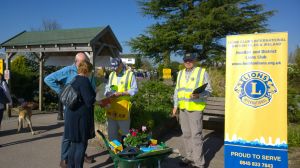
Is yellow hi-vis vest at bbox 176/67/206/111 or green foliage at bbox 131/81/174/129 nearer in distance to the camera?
yellow hi-vis vest at bbox 176/67/206/111

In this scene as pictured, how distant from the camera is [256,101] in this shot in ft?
13.0

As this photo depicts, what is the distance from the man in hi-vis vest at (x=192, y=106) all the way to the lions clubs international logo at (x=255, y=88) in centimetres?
88

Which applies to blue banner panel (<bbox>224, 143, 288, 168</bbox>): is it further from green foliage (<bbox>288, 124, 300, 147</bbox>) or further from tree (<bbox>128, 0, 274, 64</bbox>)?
tree (<bbox>128, 0, 274, 64</bbox>)

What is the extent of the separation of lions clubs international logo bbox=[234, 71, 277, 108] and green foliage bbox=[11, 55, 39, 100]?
11673 mm

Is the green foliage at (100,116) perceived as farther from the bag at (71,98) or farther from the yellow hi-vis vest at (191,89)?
the bag at (71,98)

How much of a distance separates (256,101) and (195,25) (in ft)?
69.0

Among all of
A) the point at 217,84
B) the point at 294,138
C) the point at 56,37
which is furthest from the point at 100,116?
the point at 56,37

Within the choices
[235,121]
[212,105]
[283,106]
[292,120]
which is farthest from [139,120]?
[292,120]

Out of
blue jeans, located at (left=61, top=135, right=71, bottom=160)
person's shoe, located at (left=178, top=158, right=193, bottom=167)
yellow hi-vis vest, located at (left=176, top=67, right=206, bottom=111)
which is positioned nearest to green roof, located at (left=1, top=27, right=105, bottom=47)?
yellow hi-vis vest, located at (left=176, top=67, right=206, bottom=111)

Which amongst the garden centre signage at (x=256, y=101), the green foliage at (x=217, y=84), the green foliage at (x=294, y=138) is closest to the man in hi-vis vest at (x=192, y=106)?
the garden centre signage at (x=256, y=101)

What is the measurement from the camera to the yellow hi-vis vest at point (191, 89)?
16.2 ft

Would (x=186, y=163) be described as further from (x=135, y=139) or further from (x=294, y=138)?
(x=294, y=138)

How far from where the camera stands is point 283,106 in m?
3.79

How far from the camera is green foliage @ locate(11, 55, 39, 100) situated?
13023mm
